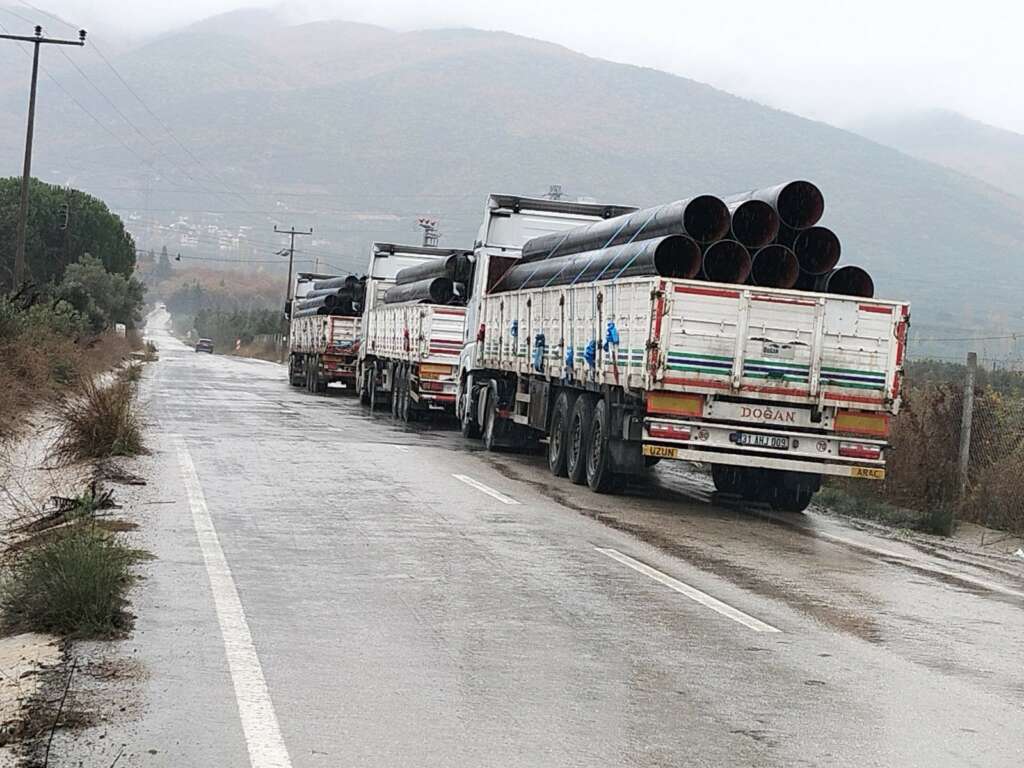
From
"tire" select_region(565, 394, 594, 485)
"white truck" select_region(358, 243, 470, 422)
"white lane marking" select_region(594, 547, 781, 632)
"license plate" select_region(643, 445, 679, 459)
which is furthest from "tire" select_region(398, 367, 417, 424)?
"white lane marking" select_region(594, 547, 781, 632)

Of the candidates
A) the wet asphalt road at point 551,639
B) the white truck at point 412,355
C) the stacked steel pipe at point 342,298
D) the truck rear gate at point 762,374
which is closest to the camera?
the wet asphalt road at point 551,639

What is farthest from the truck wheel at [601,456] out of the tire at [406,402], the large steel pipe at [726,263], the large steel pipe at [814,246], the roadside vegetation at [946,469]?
the tire at [406,402]

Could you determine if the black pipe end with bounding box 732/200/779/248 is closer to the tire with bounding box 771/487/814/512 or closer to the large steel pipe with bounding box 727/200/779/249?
the large steel pipe with bounding box 727/200/779/249

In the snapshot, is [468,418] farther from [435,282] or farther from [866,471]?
[866,471]

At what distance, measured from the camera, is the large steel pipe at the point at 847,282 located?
Answer: 15.4 meters

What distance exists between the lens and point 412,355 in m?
28.4

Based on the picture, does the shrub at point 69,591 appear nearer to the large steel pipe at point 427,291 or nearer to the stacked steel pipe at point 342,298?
the large steel pipe at point 427,291

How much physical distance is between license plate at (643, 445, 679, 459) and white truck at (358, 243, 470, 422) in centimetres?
1149

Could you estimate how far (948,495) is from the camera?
17.3m

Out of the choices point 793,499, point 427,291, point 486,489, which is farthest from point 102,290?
point 793,499

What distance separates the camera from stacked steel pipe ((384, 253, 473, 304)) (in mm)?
24562

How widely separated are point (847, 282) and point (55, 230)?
63.9 m

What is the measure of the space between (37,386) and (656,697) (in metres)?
20.8

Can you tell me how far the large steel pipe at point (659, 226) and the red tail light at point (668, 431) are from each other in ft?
6.67
